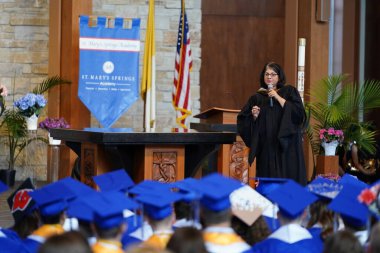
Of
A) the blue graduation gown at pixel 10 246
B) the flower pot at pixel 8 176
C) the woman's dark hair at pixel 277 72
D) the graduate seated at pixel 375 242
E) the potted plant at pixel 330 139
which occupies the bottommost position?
the flower pot at pixel 8 176

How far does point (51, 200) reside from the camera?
3719 millimetres

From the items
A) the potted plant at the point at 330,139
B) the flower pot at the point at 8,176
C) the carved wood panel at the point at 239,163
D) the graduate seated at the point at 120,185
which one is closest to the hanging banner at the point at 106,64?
the flower pot at the point at 8,176

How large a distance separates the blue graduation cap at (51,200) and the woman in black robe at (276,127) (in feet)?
10.2

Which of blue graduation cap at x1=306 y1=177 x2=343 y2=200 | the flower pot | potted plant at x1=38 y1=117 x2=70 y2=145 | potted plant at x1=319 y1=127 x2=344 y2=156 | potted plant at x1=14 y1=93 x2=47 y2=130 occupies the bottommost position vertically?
the flower pot

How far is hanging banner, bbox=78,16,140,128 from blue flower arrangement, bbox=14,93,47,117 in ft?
2.77

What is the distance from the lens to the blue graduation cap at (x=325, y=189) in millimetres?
4168

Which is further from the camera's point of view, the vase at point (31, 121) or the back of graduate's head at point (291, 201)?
the vase at point (31, 121)

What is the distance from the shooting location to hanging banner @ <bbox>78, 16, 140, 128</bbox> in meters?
10.5

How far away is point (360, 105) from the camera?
11148 mm

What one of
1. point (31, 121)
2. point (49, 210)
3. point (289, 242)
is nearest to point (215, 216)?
point (289, 242)

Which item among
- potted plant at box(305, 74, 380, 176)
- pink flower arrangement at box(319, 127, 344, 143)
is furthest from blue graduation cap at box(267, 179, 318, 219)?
potted plant at box(305, 74, 380, 176)

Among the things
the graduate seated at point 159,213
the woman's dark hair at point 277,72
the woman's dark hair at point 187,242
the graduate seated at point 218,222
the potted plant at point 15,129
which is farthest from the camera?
the potted plant at point 15,129

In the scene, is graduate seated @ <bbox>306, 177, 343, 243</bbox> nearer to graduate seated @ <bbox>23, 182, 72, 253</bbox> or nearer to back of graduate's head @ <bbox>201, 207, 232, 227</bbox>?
Answer: back of graduate's head @ <bbox>201, 207, 232, 227</bbox>

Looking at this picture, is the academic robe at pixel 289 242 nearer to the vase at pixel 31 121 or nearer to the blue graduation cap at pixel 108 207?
the blue graduation cap at pixel 108 207
